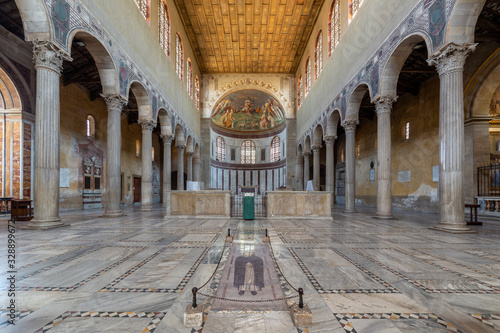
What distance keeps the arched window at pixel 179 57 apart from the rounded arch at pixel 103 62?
911cm

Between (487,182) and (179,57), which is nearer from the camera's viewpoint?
(487,182)

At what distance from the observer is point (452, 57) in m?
7.20

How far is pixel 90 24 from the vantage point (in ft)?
28.6

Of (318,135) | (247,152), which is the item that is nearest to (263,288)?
(318,135)

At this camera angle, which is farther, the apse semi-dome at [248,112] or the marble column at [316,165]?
the apse semi-dome at [248,112]

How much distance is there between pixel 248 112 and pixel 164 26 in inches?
707

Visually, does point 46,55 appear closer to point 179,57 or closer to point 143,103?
point 143,103

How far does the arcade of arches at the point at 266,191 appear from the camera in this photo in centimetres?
280

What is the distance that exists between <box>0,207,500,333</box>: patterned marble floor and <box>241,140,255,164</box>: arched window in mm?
29137

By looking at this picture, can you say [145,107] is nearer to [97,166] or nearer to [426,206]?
[97,166]

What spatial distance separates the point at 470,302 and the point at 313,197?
26.3 ft

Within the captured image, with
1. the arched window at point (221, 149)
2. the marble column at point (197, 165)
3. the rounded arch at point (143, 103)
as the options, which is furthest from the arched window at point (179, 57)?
the arched window at point (221, 149)

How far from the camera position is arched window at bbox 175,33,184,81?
19.1 m

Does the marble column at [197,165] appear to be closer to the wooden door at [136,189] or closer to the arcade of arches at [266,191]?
the arcade of arches at [266,191]
